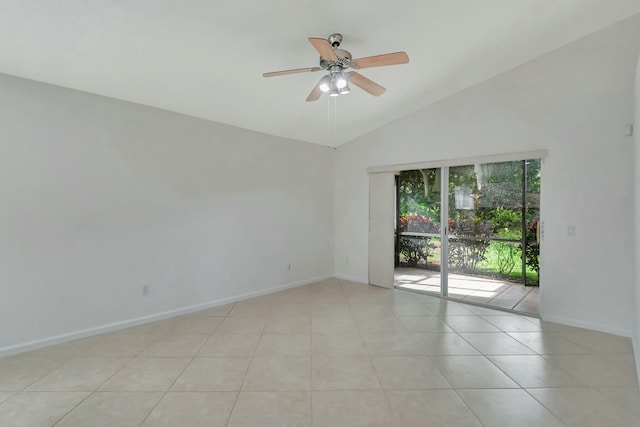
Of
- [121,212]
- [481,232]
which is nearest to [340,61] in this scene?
[121,212]

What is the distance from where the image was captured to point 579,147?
11.2ft

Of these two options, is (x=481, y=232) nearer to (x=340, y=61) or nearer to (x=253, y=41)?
(x=340, y=61)

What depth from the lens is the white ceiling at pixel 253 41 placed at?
2.26 m

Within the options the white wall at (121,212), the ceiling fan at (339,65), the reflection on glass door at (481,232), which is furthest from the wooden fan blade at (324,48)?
the reflection on glass door at (481,232)

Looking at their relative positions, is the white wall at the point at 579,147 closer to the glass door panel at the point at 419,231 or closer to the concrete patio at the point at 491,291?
the concrete patio at the point at 491,291

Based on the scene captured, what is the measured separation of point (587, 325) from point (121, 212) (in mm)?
5366

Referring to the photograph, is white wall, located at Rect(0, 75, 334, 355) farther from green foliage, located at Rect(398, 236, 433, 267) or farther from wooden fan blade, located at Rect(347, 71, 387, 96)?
wooden fan blade, located at Rect(347, 71, 387, 96)

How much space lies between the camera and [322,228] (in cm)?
562

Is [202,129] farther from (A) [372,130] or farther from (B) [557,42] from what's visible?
(B) [557,42]

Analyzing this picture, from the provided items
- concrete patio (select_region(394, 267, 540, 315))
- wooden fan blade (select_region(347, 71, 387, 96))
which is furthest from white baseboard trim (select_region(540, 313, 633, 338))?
wooden fan blade (select_region(347, 71, 387, 96))

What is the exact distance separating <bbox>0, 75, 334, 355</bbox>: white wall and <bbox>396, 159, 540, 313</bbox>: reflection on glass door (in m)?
2.35

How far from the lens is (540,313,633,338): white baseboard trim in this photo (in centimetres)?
316

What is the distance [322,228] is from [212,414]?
3.86m

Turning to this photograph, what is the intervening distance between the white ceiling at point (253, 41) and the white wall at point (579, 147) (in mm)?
243
